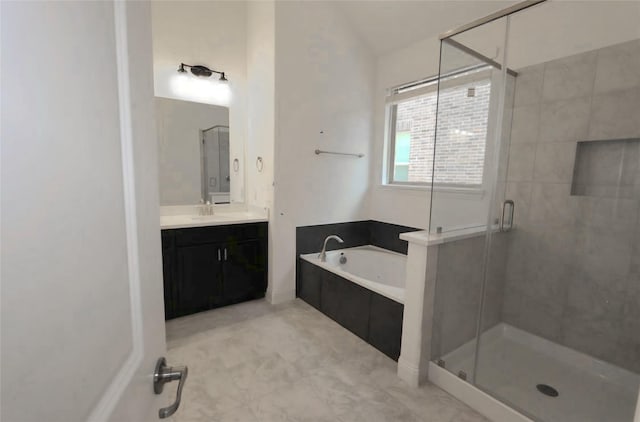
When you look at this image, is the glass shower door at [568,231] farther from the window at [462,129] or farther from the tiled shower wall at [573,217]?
the window at [462,129]

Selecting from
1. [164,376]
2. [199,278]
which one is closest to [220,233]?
[199,278]

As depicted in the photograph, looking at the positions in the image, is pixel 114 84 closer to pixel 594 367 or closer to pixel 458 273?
pixel 458 273

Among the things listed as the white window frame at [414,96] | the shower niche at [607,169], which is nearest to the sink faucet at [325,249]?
the white window frame at [414,96]

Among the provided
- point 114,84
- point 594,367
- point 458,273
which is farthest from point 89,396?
point 594,367

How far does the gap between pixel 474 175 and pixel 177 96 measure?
2.89 m

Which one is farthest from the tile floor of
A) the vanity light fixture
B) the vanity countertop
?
the vanity light fixture

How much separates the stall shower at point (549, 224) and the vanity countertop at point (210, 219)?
1.78 metres

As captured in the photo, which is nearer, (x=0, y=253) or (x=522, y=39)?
(x=0, y=253)

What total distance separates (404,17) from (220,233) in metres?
2.76

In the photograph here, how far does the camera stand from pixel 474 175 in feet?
8.35

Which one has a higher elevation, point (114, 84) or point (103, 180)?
point (114, 84)

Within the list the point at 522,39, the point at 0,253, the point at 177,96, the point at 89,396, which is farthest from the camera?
the point at 177,96

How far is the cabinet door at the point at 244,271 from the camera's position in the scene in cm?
294

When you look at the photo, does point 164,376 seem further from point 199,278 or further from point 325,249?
point 325,249
